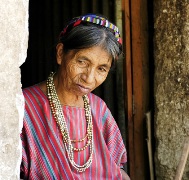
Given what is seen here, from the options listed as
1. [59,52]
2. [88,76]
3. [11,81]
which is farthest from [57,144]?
[11,81]

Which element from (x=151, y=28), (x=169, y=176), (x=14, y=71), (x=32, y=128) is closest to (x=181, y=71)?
(x=151, y=28)

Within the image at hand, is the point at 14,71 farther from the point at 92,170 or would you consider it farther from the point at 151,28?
the point at 151,28

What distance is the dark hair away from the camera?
2.05 m

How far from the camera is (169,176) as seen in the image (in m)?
2.98

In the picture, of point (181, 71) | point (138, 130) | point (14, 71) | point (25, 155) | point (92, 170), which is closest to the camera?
point (14, 71)

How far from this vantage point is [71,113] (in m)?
2.23

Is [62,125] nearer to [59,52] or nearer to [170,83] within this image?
[59,52]

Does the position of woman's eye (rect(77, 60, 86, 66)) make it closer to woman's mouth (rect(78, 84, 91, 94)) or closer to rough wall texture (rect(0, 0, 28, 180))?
woman's mouth (rect(78, 84, 91, 94))

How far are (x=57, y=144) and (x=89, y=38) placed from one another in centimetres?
56

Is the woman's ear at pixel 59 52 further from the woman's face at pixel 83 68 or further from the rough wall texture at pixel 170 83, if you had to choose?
the rough wall texture at pixel 170 83

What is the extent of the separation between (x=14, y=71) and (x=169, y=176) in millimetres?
1904

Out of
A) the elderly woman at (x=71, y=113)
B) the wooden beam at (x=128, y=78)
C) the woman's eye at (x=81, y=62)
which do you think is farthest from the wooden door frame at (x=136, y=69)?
the woman's eye at (x=81, y=62)

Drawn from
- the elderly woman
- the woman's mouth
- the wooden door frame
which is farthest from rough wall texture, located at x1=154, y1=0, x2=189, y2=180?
the woman's mouth

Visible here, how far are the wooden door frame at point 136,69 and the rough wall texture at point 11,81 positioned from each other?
1858mm
